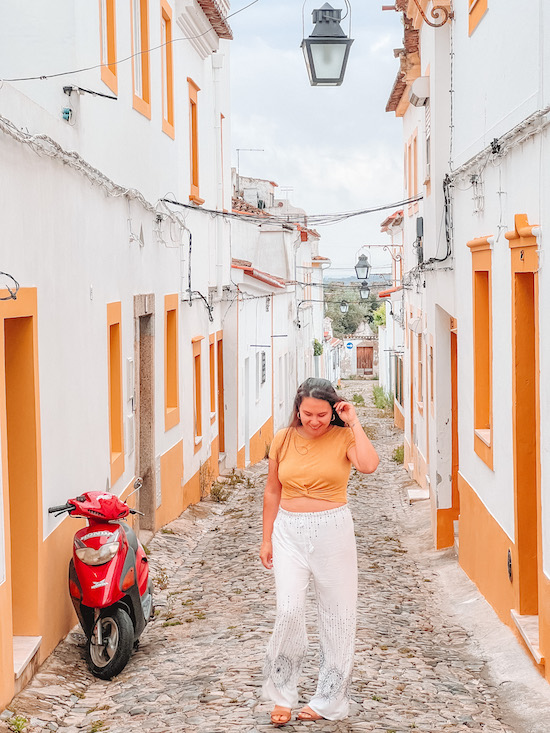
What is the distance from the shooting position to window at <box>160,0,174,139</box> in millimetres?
12823

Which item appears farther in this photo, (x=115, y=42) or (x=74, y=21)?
(x=115, y=42)

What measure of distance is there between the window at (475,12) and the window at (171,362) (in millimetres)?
5468

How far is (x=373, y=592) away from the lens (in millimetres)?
8773

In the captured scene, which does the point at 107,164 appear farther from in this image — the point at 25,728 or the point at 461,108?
the point at 25,728

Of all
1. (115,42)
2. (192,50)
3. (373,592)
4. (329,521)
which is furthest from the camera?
(192,50)

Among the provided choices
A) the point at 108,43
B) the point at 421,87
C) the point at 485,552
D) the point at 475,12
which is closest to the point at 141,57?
the point at 108,43

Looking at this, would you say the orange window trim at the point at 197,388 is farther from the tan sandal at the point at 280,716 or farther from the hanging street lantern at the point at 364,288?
the hanging street lantern at the point at 364,288

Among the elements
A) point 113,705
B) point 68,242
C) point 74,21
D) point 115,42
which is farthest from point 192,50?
point 113,705

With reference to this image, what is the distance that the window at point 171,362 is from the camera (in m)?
13.2

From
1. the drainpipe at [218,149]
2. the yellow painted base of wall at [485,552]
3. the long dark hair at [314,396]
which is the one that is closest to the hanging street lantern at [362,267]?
the drainpipe at [218,149]

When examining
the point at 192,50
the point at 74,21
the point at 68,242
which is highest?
the point at 192,50

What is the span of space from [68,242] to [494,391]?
343 cm

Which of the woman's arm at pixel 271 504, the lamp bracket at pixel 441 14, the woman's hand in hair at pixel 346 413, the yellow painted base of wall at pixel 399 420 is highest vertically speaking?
the lamp bracket at pixel 441 14

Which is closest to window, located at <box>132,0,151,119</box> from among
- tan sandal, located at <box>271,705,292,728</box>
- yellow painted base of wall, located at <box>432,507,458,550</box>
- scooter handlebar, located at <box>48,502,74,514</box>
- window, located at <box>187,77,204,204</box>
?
window, located at <box>187,77,204,204</box>
